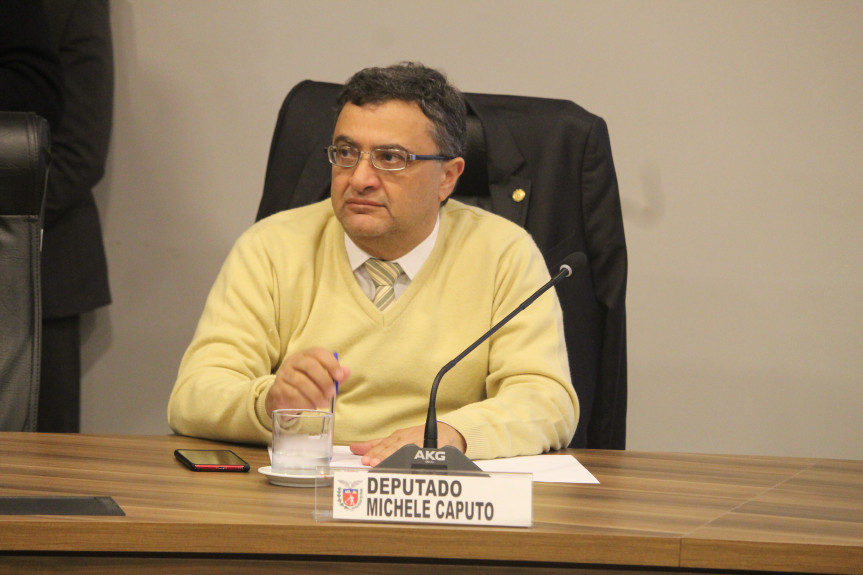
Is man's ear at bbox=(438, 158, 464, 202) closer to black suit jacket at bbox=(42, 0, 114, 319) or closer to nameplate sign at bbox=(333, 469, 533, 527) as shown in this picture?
nameplate sign at bbox=(333, 469, 533, 527)

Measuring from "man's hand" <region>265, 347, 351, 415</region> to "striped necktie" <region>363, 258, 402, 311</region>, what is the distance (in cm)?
46

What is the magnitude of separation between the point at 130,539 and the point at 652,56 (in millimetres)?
2245

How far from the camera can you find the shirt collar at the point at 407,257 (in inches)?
72.4

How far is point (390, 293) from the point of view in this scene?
1.82m

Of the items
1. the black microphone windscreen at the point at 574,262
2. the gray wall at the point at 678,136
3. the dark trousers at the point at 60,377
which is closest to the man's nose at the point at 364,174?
the black microphone windscreen at the point at 574,262

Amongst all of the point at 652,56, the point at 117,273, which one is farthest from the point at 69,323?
the point at 652,56

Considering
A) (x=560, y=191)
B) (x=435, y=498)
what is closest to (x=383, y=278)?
(x=560, y=191)

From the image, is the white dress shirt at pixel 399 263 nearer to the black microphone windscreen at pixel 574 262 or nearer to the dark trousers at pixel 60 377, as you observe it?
the black microphone windscreen at pixel 574 262

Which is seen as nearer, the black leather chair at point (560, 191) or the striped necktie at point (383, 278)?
the striped necktie at point (383, 278)

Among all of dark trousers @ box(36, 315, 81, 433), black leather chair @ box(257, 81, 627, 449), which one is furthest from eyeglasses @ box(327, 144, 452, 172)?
dark trousers @ box(36, 315, 81, 433)

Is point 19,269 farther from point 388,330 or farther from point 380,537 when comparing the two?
point 380,537

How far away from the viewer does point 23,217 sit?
Result: 65.0 inches

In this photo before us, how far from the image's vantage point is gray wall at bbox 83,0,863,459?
2799mm

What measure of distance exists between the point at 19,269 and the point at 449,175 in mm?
782
